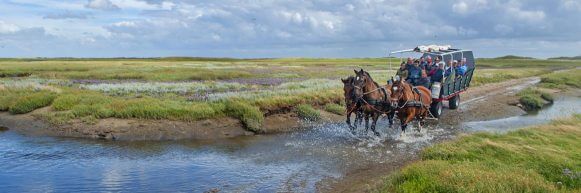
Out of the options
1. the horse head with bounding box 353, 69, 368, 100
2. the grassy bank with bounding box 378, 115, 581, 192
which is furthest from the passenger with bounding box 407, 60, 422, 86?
the grassy bank with bounding box 378, 115, 581, 192

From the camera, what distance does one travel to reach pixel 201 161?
14.6 metres

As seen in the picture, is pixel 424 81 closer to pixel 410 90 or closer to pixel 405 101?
pixel 410 90

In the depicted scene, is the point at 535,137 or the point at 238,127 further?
the point at 238,127

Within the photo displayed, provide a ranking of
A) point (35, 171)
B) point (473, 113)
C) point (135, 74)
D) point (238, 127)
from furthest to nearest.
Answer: point (135, 74), point (473, 113), point (238, 127), point (35, 171)

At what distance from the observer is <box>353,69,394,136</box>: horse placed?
16719 mm

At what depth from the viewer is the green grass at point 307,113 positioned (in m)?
22.6

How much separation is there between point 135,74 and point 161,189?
128 ft

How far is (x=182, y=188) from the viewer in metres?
11.6

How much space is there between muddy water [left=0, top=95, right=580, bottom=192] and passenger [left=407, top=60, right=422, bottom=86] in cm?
264

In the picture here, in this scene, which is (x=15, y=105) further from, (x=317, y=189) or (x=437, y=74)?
(x=437, y=74)

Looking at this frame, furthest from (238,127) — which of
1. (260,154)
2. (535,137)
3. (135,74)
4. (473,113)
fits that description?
(135,74)

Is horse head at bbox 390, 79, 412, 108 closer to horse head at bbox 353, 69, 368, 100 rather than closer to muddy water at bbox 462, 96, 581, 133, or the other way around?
horse head at bbox 353, 69, 368, 100

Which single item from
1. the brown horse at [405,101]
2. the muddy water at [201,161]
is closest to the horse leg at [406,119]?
the brown horse at [405,101]

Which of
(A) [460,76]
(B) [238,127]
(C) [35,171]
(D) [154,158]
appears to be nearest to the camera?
(C) [35,171]
